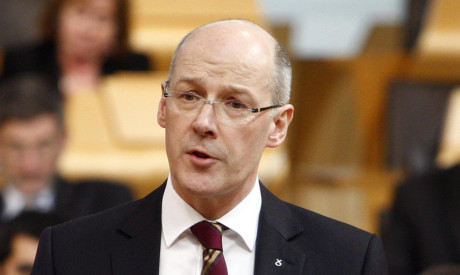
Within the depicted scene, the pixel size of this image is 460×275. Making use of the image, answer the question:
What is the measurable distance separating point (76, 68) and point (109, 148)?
347 millimetres

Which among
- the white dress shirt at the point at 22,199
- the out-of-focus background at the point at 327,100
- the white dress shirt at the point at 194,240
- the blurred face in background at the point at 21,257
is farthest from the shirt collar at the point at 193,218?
the out-of-focus background at the point at 327,100

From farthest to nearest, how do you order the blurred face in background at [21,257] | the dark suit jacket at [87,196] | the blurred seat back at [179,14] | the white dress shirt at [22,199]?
the blurred seat back at [179,14], the white dress shirt at [22,199], the dark suit jacket at [87,196], the blurred face in background at [21,257]

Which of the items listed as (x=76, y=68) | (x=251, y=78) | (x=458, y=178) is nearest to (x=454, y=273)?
(x=458, y=178)

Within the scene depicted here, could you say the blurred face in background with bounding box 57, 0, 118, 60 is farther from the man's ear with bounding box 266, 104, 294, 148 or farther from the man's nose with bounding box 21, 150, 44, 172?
the man's ear with bounding box 266, 104, 294, 148

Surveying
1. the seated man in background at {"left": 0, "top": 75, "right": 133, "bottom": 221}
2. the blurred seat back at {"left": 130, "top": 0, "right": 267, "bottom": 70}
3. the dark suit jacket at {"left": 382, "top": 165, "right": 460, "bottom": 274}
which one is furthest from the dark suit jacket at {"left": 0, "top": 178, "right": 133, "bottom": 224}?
the blurred seat back at {"left": 130, "top": 0, "right": 267, "bottom": 70}

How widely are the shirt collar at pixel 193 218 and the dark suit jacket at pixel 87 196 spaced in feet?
4.24

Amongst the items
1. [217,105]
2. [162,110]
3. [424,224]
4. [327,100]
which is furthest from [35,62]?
[217,105]

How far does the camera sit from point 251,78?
1.26m

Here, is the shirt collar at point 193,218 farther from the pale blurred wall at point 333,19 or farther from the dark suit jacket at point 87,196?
the pale blurred wall at point 333,19

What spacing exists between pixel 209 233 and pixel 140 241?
100mm

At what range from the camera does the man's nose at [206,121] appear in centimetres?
123

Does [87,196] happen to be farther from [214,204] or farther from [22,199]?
[214,204]

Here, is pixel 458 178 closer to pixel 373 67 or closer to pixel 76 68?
pixel 373 67

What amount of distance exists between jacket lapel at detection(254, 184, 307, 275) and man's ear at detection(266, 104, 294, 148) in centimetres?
9
